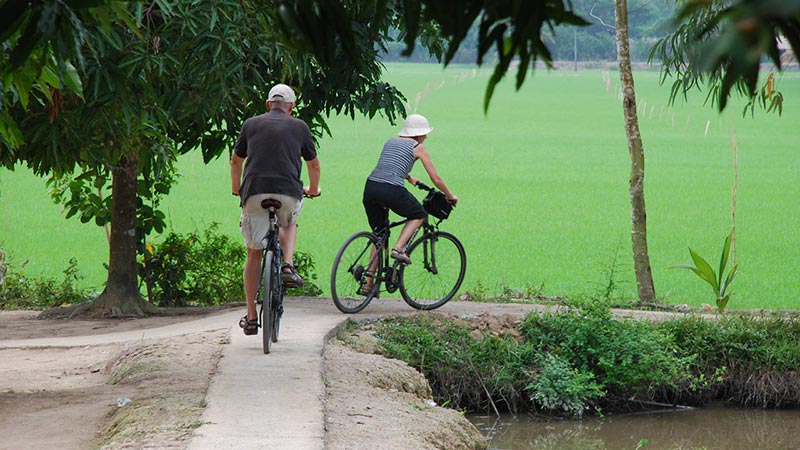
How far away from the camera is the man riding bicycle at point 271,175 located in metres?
7.68

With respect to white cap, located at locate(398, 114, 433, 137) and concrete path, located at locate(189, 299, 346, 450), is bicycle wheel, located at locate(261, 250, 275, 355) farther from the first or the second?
white cap, located at locate(398, 114, 433, 137)

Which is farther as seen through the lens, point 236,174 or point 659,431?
point 659,431

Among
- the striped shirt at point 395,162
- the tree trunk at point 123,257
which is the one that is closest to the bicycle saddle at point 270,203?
the striped shirt at point 395,162

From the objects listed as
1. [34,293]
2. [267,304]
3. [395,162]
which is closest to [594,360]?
[395,162]

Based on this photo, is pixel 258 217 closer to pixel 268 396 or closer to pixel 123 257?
pixel 268 396

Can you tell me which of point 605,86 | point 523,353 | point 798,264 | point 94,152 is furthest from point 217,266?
point 605,86

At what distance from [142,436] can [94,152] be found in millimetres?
4590

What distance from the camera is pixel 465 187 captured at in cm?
3066

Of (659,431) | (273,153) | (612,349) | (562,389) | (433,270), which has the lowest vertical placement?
(659,431)

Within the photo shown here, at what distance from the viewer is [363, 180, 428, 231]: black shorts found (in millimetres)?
10031

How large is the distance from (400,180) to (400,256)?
0.68 m

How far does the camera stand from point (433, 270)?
10672 mm

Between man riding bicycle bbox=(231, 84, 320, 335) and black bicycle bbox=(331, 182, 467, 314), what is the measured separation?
6.13 feet

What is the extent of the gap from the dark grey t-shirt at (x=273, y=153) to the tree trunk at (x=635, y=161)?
629 centimetres
